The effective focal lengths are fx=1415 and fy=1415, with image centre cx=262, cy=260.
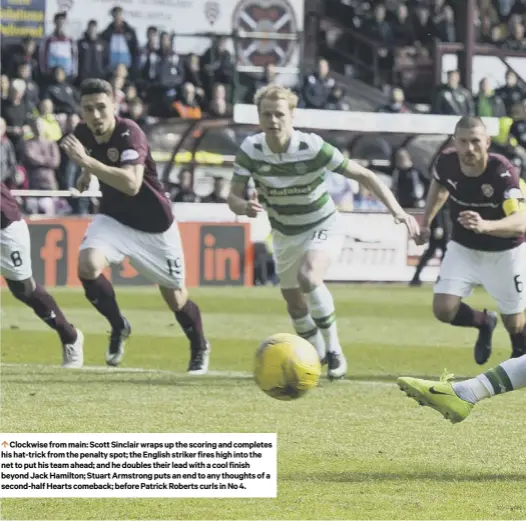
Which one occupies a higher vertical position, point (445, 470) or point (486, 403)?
point (445, 470)

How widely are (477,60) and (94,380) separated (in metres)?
19.8

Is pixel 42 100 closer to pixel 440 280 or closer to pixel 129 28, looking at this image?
pixel 129 28

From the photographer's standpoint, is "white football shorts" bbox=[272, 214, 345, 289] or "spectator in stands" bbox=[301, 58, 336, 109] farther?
"spectator in stands" bbox=[301, 58, 336, 109]

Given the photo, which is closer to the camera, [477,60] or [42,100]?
[42,100]

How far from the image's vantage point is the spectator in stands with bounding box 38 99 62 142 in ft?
69.1

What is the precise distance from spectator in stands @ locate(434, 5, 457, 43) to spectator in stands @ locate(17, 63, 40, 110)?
10513mm

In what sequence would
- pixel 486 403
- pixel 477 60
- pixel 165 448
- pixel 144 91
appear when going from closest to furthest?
pixel 165 448
pixel 486 403
pixel 144 91
pixel 477 60

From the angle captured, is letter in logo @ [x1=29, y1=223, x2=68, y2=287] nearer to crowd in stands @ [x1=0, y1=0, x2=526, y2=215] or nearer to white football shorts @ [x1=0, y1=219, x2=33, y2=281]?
crowd in stands @ [x1=0, y1=0, x2=526, y2=215]

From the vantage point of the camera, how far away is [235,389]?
9656 mm

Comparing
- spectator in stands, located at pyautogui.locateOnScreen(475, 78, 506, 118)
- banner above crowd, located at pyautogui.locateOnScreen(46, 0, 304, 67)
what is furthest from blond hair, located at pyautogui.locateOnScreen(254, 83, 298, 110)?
spectator in stands, located at pyautogui.locateOnScreen(475, 78, 506, 118)

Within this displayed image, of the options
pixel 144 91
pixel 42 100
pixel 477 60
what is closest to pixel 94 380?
pixel 42 100

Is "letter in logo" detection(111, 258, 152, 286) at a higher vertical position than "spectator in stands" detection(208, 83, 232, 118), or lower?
lower

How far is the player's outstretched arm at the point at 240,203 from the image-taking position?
9.40 m

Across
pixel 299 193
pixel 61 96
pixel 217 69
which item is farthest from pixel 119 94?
pixel 299 193
